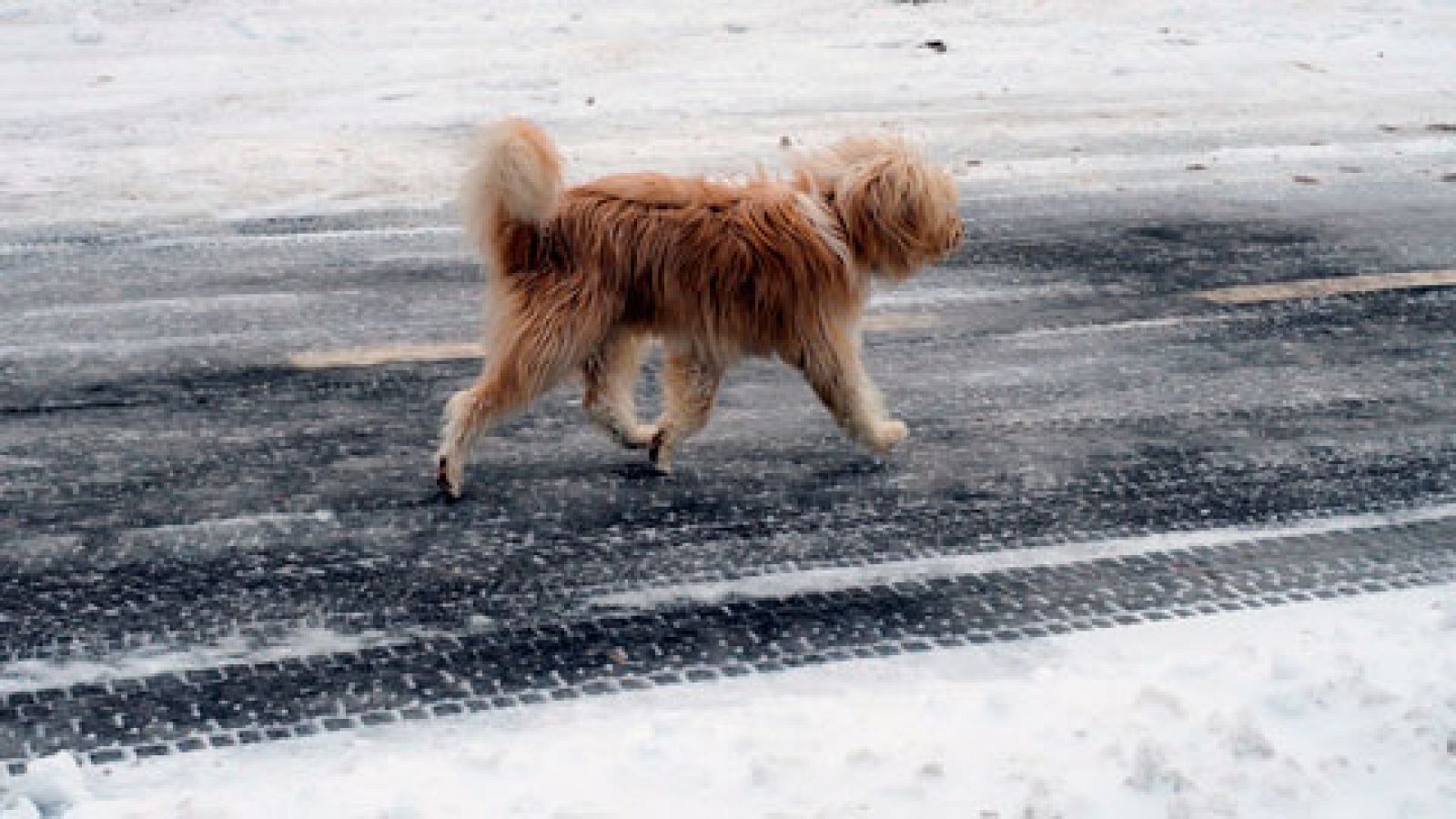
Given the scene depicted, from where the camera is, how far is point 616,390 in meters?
6.59

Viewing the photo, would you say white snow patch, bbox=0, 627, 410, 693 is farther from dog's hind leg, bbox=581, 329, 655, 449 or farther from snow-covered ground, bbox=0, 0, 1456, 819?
dog's hind leg, bbox=581, 329, 655, 449

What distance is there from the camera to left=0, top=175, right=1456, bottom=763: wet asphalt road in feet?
17.2

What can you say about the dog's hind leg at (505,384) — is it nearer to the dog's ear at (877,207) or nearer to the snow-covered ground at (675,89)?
the dog's ear at (877,207)

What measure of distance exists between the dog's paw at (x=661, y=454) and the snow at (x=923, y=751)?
5.37ft

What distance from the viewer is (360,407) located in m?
7.23

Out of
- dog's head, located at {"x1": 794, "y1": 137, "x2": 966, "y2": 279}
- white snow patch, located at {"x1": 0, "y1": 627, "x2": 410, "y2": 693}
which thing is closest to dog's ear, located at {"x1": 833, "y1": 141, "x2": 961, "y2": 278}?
dog's head, located at {"x1": 794, "y1": 137, "x2": 966, "y2": 279}

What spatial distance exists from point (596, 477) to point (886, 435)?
3.28 ft

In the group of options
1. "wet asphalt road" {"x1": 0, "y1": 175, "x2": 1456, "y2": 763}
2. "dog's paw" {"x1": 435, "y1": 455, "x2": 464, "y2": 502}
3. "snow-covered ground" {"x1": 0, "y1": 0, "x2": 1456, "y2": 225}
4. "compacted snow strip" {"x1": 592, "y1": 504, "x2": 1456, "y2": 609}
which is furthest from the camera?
"snow-covered ground" {"x1": 0, "y1": 0, "x2": 1456, "y2": 225}

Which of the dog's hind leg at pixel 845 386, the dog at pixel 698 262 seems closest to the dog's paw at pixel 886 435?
the dog's hind leg at pixel 845 386

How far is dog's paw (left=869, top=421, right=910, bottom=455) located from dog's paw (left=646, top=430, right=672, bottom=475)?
70cm

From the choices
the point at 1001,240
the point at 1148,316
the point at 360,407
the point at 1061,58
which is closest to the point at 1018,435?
the point at 1148,316

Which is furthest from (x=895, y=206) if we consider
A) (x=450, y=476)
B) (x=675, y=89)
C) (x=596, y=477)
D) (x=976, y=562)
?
(x=675, y=89)

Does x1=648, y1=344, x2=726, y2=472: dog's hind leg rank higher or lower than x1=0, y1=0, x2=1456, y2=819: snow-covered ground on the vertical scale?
higher

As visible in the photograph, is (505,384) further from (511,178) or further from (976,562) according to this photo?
(976,562)
